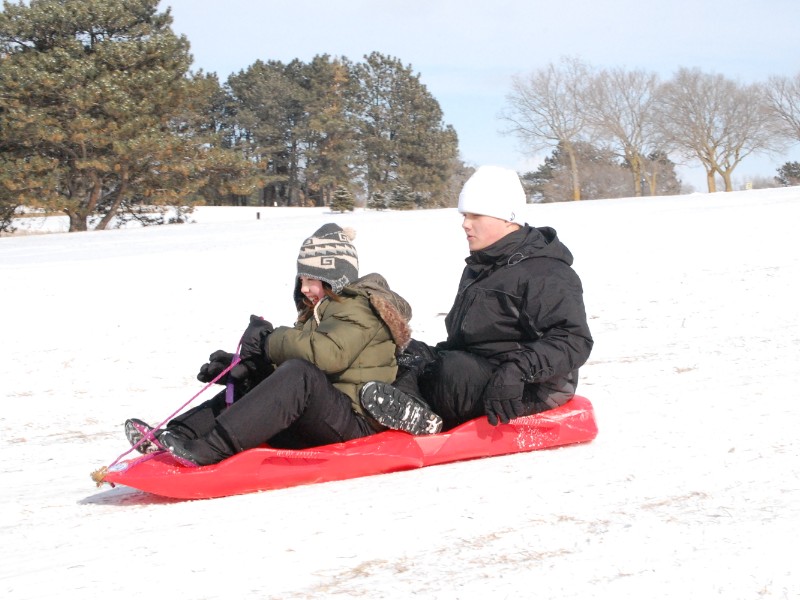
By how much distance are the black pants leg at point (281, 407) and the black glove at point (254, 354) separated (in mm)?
307

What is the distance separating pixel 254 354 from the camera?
3.90 meters

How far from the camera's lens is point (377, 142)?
4184 cm

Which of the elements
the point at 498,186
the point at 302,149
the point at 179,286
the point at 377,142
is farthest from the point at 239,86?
the point at 498,186

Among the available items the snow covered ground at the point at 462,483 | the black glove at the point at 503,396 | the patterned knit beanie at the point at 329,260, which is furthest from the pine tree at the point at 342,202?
the black glove at the point at 503,396

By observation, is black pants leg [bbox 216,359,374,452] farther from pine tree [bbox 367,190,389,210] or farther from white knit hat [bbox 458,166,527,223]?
pine tree [bbox 367,190,389,210]

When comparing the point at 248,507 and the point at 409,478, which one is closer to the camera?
the point at 248,507

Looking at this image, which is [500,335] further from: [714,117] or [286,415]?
[714,117]

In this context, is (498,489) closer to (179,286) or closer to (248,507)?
(248,507)

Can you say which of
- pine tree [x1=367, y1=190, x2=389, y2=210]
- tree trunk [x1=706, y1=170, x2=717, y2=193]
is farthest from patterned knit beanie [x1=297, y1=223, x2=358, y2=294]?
tree trunk [x1=706, y1=170, x2=717, y2=193]

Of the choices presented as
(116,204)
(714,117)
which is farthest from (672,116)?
(116,204)

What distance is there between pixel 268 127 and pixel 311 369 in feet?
125

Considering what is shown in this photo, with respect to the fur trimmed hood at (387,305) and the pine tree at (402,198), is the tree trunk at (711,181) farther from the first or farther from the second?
the fur trimmed hood at (387,305)

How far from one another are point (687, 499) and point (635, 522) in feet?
1.02

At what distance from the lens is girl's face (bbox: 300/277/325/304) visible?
3.88m
